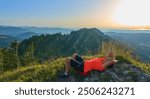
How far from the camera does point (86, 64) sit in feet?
44.5

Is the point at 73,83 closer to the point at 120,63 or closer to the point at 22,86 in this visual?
the point at 22,86

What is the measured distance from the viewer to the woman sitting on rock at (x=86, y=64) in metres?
13.5

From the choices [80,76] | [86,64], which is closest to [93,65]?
[86,64]

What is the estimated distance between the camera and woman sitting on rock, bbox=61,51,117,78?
13469 millimetres

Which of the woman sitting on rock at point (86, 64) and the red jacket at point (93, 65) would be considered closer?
the woman sitting on rock at point (86, 64)

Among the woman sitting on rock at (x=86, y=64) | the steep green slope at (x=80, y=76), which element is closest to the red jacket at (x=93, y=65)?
the woman sitting on rock at (x=86, y=64)

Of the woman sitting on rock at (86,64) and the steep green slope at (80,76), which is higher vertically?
the woman sitting on rock at (86,64)

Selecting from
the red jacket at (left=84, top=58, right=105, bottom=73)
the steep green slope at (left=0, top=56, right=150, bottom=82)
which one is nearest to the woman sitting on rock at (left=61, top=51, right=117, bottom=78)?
the red jacket at (left=84, top=58, right=105, bottom=73)

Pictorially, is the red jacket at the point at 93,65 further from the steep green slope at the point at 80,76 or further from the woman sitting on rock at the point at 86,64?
the steep green slope at the point at 80,76

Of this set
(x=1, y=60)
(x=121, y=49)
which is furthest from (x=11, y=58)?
(x=121, y=49)

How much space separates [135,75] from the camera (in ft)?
46.7

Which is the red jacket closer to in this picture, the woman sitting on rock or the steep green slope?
the woman sitting on rock

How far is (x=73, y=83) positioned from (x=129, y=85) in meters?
1.90

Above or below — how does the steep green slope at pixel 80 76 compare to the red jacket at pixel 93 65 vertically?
below
